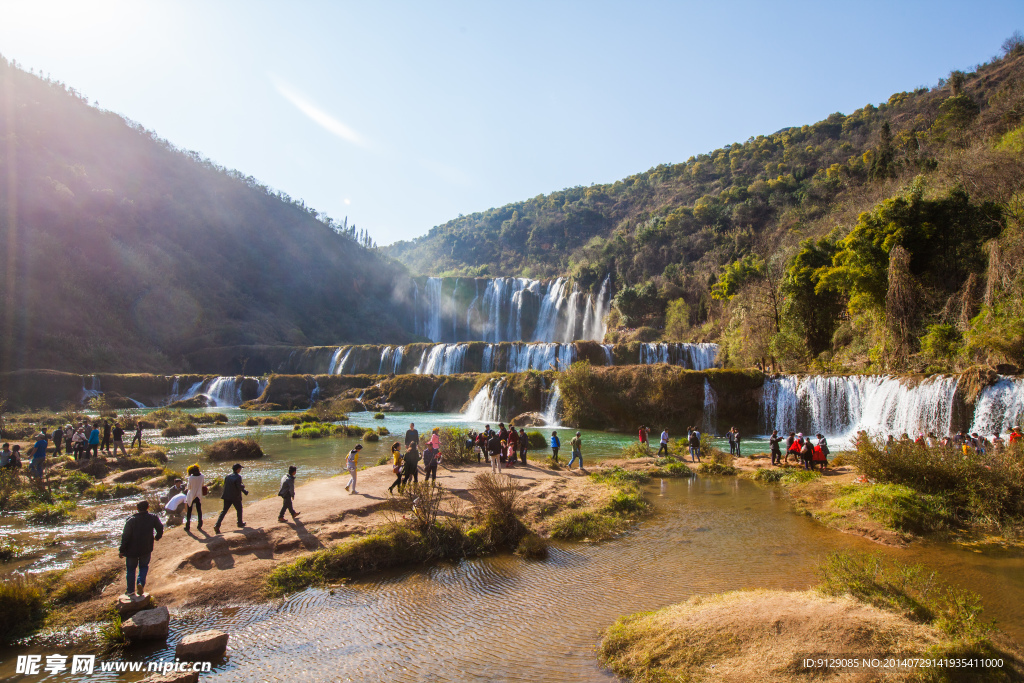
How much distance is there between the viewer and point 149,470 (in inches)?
604

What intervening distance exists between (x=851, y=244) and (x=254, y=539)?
31605 mm

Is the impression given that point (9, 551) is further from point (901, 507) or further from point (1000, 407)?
point (1000, 407)

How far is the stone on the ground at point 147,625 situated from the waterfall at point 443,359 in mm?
38595

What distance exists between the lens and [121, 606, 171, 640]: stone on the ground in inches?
223

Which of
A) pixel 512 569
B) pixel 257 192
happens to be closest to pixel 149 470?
pixel 512 569

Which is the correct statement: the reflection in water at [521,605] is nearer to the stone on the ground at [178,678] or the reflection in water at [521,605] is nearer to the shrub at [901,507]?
the stone on the ground at [178,678]

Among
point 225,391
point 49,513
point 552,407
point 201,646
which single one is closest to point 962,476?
point 201,646

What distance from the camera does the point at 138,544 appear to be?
6.45m

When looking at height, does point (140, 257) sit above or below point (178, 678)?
above

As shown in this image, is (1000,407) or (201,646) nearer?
(201,646)

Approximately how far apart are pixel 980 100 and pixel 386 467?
67.4 meters

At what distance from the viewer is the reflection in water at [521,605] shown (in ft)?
17.6

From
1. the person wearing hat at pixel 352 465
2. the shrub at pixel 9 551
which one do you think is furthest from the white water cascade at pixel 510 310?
the shrub at pixel 9 551

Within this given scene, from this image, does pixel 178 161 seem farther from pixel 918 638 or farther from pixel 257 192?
pixel 918 638
